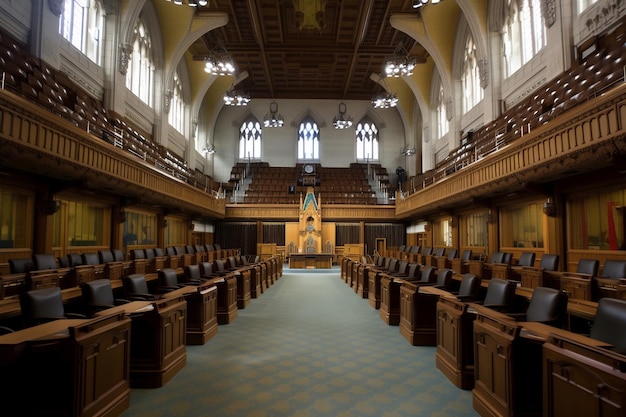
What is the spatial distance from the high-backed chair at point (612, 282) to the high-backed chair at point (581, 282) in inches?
4.1

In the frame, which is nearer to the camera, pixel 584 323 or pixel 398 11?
pixel 584 323

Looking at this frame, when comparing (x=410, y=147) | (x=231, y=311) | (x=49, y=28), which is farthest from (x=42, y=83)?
(x=410, y=147)

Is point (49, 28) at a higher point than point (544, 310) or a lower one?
higher

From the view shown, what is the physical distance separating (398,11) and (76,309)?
54.0ft

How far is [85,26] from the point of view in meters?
12.4

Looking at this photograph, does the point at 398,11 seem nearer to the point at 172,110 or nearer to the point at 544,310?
the point at 172,110

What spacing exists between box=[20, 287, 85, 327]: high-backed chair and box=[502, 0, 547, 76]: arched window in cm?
1333

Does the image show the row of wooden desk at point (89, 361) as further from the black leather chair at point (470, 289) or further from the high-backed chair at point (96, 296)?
the black leather chair at point (470, 289)

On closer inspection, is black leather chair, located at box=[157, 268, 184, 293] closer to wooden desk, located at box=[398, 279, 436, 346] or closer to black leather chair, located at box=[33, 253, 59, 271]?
black leather chair, located at box=[33, 253, 59, 271]

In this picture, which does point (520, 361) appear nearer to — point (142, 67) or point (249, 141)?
point (142, 67)

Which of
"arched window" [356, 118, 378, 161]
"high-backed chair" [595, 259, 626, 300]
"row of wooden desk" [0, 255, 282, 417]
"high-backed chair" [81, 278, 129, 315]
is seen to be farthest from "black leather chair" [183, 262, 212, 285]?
"arched window" [356, 118, 378, 161]

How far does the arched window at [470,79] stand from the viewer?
16.1 meters

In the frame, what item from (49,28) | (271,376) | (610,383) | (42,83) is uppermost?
(49,28)

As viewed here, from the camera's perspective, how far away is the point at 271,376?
14.0 feet
